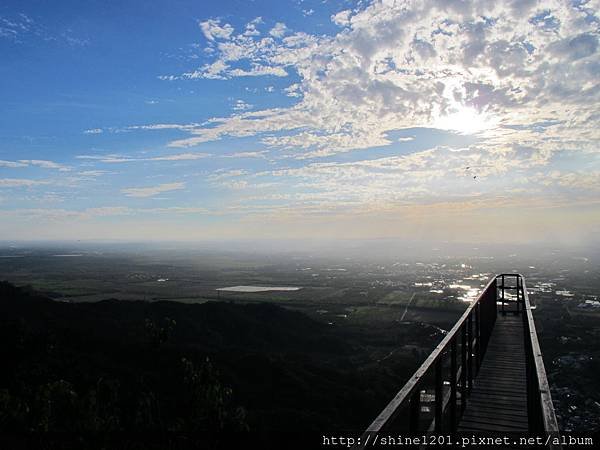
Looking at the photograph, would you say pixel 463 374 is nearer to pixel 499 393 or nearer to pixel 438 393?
pixel 499 393

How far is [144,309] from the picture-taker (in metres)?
76.7

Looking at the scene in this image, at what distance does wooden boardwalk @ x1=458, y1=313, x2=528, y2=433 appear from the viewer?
6.02 metres

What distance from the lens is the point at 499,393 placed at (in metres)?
7.06

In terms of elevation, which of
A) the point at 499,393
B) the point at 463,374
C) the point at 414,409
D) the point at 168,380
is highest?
the point at 414,409

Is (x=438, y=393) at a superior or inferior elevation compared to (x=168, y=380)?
superior

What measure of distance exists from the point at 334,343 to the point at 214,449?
149ft

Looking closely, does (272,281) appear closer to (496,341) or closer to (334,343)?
(334,343)

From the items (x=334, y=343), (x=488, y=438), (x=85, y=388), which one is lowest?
(x=334, y=343)

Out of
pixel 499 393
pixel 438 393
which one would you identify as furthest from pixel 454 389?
pixel 499 393

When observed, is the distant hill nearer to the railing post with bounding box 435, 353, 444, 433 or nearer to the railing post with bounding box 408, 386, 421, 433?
the railing post with bounding box 435, 353, 444, 433

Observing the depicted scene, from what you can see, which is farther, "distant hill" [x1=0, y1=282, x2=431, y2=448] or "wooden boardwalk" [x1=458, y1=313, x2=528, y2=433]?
"distant hill" [x1=0, y1=282, x2=431, y2=448]

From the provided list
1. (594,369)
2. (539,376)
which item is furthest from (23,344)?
(594,369)

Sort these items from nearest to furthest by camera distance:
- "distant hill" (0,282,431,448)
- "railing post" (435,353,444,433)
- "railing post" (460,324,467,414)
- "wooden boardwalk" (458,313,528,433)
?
"railing post" (435,353,444,433) → "wooden boardwalk" (458,313,528,433) → "railing post" (460,324,467,414) → "distant hill" (0,282,431,448)

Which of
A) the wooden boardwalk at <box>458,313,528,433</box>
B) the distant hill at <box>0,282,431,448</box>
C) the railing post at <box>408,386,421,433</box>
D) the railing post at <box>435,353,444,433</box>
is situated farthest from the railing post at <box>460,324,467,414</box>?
the distant hill at <box>0,282,431,448</box>
